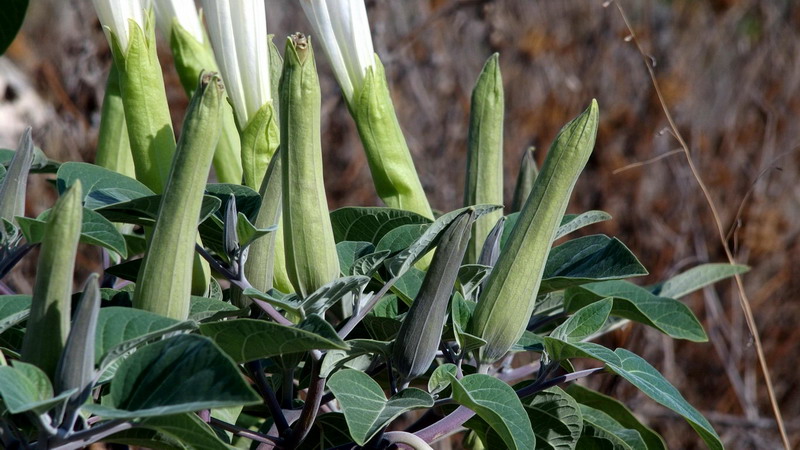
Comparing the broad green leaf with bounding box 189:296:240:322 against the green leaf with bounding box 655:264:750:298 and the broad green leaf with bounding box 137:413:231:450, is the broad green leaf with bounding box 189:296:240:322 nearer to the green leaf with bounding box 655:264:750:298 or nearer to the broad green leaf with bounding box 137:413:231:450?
the broad green leaf with bounding box 137:413:231:450

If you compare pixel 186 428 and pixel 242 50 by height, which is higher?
pixel 242 50

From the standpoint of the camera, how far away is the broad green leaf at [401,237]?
0.70 m

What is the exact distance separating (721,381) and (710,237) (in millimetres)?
526

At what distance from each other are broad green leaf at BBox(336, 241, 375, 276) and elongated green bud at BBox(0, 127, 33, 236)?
0.26m

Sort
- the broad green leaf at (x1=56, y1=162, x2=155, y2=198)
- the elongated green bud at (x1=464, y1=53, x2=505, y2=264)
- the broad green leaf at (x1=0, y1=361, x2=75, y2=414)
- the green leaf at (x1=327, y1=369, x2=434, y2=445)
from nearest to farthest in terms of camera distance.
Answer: the broad green leaf at (x1=0, y1=361, x2=75, y2=414)
the green leaf at (x1=327, y1=369, x2=434, y2=445)
the broad green leaf at (x1=56, y1=162, x2=155, y2=198)
the elongated green bud at (x1=464, y1=53, x2=505, y2=264)

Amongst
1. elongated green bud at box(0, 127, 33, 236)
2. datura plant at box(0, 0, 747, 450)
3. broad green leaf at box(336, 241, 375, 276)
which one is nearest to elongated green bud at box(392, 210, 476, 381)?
datura plant at box(0, 0, 747, 450)

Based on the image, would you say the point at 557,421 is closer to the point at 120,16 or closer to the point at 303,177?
the point at 303,177

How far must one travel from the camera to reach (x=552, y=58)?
3320mm

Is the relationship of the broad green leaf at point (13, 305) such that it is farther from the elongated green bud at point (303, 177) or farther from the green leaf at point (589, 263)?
the green leaf at point (589, 263)

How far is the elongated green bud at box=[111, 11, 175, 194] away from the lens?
72cm

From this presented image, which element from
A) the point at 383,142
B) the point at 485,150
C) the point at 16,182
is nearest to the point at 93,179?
the point at 16,182

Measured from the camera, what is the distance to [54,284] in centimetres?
47

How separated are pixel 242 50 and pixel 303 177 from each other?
0.19 m

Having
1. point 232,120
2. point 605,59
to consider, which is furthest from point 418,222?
point 605,59
